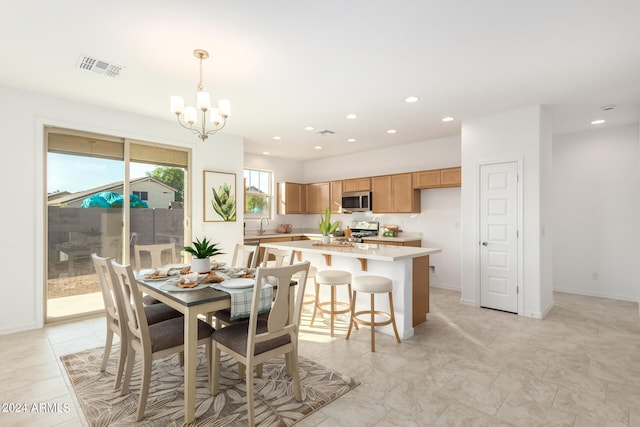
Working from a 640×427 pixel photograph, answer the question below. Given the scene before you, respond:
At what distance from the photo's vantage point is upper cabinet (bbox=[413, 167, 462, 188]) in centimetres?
533

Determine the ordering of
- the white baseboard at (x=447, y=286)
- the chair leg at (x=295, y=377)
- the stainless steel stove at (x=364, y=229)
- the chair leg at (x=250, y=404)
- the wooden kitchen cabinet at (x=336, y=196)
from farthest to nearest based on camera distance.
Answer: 1. the wooden kitchen cabinet at (x=336, y=196)
2. the stainless steel stove at (x=364, y=229)
3. the white baseboard at (x=447, y=286)
4. the chair leg at (x=295, y=377)
5. the chair leg at (x=250, y=404)

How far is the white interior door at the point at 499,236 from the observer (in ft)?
13.9

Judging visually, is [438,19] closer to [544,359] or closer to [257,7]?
[257,7]

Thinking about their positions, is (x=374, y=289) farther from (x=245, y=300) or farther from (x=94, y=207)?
(x=94, y=207)

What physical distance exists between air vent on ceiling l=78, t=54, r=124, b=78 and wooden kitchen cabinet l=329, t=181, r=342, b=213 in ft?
15.1

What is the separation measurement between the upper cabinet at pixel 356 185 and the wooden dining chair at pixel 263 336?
4508mm

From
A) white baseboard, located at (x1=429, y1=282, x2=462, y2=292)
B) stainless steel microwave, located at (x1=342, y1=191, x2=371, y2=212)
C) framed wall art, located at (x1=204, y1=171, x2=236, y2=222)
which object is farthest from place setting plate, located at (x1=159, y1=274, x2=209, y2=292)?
white baseboard, located at (x1=429, y1=282, x2=462, y2=292)

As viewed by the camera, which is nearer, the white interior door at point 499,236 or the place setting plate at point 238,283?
the place setting plate at point 238,283

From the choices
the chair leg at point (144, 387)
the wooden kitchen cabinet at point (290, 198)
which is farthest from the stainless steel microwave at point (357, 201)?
the chair leg at point (144, 387)

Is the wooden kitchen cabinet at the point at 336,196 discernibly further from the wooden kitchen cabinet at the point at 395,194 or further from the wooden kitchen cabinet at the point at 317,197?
the wooden kitchen cabinet at the point at 395,194

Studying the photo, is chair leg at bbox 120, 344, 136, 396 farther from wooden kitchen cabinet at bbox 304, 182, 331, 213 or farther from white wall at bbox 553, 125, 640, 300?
white wall at bbox 553, 125, 640, 300

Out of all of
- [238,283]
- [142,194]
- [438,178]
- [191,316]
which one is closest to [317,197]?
[438,178]

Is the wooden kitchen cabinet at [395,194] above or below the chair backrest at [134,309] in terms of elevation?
above

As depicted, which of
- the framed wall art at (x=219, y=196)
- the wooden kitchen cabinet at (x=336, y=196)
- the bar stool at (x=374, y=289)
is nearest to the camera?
the bar stool at (x=374, y=289)
